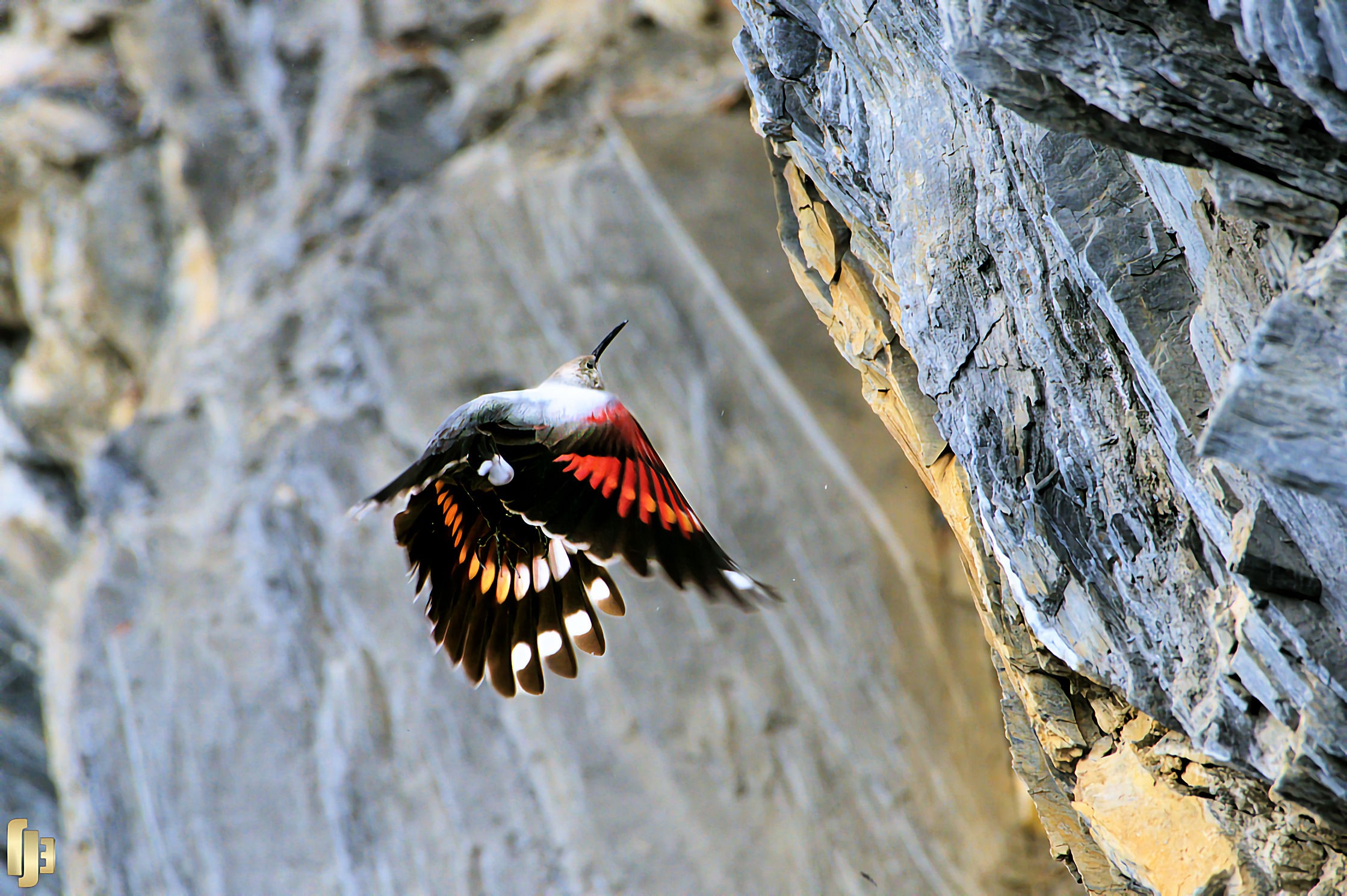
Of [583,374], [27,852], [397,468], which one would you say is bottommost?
[27,852]

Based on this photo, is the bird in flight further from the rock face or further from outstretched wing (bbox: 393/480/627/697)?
the rock face

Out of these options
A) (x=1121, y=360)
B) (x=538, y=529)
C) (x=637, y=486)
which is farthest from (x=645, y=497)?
(x=1121, y=360)

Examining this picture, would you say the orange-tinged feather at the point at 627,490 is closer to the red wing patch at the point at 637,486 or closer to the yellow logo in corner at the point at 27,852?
the red wing patch at the point at 637,486

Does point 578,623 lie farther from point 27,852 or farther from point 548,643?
point 27,852

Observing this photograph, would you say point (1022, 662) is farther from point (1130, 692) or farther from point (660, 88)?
point (660, 88)

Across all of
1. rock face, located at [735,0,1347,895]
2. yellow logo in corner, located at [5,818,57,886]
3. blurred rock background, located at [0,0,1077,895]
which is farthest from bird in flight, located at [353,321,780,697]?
yellow logo in corner, located at [5,818,57,886]
